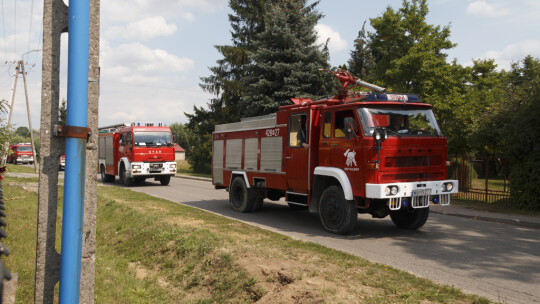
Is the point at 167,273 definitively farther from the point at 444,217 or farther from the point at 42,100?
the point at 444,217

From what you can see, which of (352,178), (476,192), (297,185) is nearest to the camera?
(352,178)

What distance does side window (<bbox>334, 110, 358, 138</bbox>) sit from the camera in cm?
877

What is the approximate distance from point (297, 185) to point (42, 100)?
775 cm

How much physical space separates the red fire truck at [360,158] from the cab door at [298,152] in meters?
0.02

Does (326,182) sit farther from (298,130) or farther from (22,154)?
(22,154)

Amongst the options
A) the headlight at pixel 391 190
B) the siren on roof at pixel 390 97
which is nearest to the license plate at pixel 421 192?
the headlight at pixel 391 190

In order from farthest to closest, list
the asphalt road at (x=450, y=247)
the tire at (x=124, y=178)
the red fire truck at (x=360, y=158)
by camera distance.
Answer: the tire at (x=124, y=178)
the red fire truck at (x=360, y=158)
the asphalt road at (x=450, y=247)

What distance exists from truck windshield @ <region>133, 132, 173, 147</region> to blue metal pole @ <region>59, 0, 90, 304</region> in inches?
745

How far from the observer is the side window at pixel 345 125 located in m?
8.77

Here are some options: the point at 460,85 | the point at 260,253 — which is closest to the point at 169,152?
the point at 260,253

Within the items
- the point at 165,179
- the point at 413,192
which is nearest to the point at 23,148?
the point at 165,179

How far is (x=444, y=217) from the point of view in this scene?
483 inches

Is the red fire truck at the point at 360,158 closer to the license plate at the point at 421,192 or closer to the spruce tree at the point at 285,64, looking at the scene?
the license plate at the point at 421,192

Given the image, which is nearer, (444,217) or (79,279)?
(79,279)
